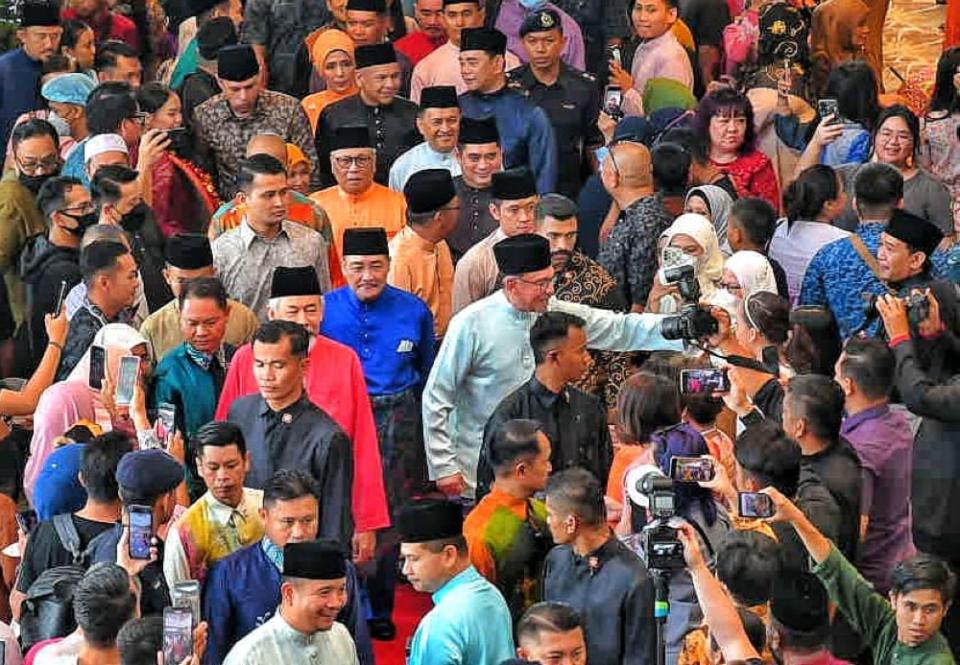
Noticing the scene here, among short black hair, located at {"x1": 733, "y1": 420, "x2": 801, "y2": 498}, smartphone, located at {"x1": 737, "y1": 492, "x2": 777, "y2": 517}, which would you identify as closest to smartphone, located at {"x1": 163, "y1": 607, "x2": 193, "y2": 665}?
smartphone, located at {"x1": 737, "y1": 492, "x2": 777, "y2": 517}

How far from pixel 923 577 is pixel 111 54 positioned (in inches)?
228

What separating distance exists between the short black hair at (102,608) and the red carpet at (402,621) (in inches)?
84.3

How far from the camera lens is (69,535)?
7.38 meters

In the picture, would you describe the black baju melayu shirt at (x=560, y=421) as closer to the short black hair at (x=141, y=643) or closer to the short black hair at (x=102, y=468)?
the short black hair at (x=102, y=468)

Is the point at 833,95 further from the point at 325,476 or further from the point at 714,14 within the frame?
the point at 325,476

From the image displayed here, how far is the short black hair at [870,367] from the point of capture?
787 centimetres

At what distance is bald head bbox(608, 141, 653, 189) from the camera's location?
9.79 m

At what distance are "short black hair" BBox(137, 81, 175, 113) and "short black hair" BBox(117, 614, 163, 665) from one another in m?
4.53

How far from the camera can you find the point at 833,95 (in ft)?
36.1

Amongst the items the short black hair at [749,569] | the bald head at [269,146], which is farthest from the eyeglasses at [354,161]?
the short black hair at [749,569]

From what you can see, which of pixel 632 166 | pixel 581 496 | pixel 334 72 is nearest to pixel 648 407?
pixel 581 496

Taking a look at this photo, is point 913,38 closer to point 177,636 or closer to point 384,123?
point 384,123

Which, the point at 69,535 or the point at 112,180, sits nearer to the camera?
the point at 69,535

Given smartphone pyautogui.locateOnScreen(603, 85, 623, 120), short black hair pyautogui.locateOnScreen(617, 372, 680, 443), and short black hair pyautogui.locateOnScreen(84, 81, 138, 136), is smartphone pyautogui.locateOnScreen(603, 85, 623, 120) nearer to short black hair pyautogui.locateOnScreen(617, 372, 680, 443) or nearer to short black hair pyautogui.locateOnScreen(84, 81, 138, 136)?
short black hair pyautogui.locateOnScreen(84, 81, 138, 136)
